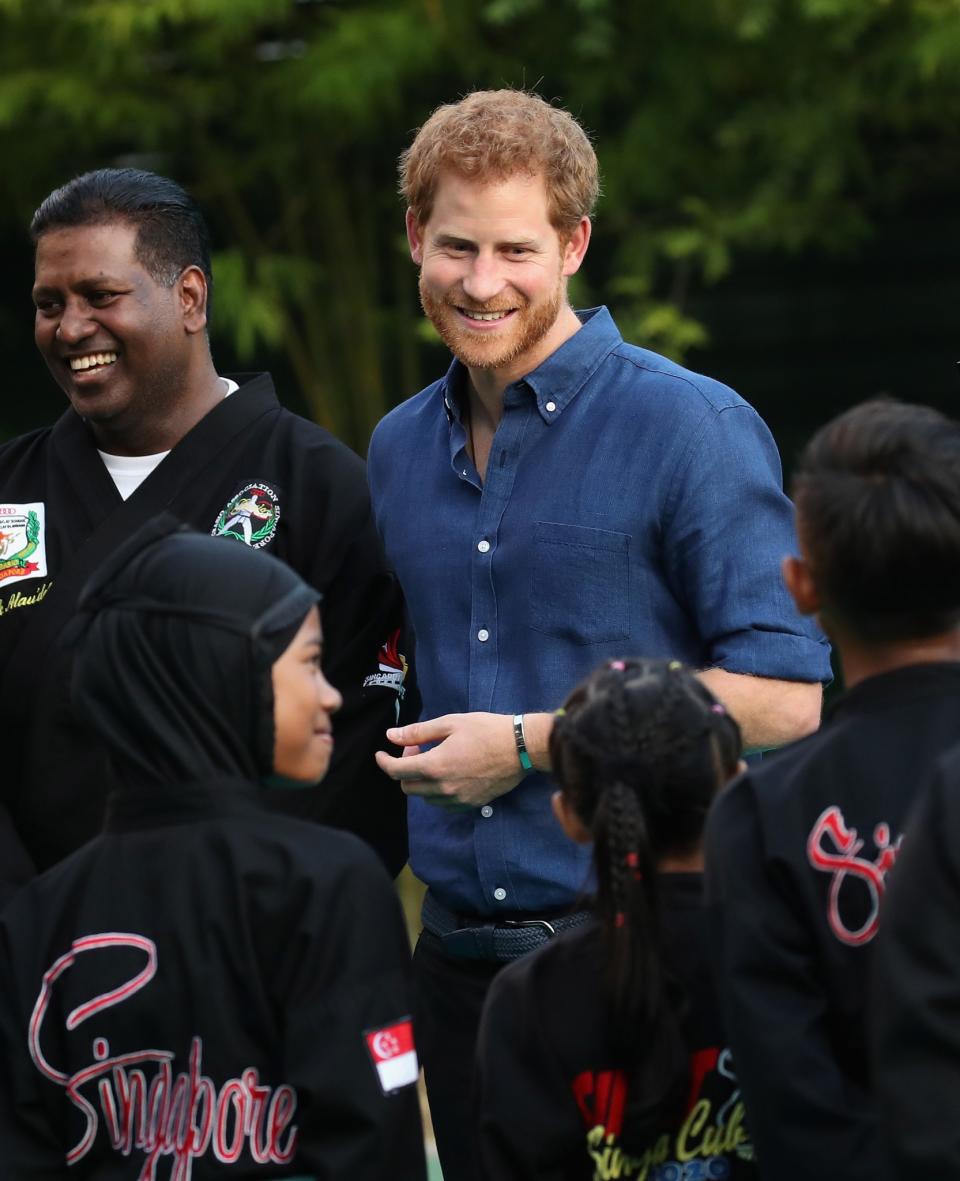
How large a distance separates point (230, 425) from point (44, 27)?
9.15 feet

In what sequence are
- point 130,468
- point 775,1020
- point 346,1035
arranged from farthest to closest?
1. point 130,468
2. point 346,1035
3. point 775,1020

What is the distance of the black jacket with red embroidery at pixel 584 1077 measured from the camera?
201 cm

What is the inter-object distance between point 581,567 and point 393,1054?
2.92 feet

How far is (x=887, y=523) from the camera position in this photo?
188 centimetres

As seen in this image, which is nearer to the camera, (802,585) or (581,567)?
(802,585)

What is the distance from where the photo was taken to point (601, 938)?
204 cm

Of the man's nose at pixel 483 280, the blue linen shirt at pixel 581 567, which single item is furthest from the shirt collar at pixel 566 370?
the man's nose at pixel 483 280

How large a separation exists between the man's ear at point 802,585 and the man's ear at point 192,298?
1.35m

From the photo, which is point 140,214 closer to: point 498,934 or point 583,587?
point 583,587

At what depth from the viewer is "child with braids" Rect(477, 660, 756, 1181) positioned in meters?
2.01

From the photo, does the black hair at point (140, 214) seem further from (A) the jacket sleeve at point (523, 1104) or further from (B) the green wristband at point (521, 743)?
(A) the jacket sleeve at point (523, 1104)

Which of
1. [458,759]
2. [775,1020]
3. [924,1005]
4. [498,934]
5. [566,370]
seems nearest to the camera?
[924,1005]

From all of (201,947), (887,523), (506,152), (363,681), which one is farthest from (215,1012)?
(506,152)

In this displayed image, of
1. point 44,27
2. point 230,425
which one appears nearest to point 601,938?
point 230,425
